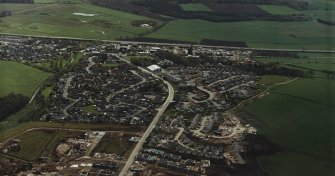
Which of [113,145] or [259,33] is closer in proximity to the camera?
[113,145]

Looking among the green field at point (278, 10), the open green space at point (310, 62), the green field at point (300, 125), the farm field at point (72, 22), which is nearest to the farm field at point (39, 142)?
the green field at point (300, 125)

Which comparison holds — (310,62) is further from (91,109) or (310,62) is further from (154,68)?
(91,109)

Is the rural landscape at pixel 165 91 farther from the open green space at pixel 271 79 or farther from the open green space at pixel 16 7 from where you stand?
the open green space at pixel 271 79

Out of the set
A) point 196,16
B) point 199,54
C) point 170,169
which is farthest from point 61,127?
point 196,16

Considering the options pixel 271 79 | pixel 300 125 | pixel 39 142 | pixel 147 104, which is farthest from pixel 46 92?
pixel 271 79

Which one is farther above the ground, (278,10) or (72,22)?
(278,10)

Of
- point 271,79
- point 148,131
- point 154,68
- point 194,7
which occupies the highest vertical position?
point 194,7

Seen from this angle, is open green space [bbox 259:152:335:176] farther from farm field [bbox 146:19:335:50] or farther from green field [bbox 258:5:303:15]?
green field [bbox 258:5:303:15]
